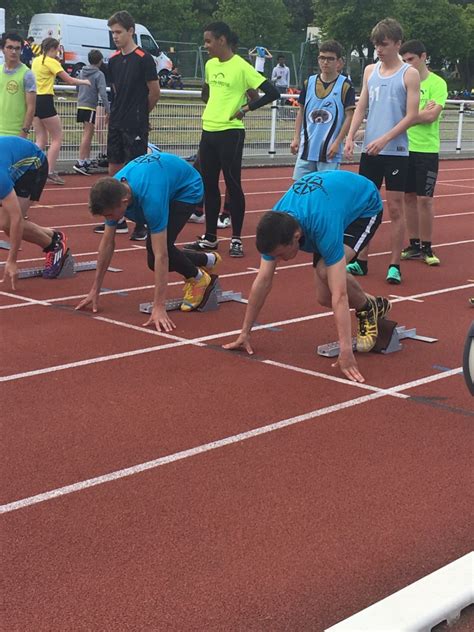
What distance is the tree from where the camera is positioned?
58562mm

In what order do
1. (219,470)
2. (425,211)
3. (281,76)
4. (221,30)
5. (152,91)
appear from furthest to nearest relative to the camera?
(281,76), (152,91), (425,211), (221,30), (219,470)

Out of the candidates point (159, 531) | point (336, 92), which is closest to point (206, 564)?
point (159, 531)

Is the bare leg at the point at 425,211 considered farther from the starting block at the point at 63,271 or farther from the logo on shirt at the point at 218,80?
the starting block at the point at 63,271

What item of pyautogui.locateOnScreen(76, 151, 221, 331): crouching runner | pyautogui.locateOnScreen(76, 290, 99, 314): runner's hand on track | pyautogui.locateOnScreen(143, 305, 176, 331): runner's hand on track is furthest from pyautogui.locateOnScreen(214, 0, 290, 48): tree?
pyautogui.locateOnScreen(143, 305, 176, 331): runner's hand on track

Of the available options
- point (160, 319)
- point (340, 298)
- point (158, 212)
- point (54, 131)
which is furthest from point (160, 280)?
point (54, 131)

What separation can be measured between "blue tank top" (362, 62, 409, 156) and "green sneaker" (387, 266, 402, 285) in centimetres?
98

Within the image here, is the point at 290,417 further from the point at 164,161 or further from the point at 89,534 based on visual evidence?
the point at 164,161

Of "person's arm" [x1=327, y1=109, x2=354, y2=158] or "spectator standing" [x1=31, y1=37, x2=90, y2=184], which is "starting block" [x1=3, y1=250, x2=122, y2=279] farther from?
"spectator standing" [x1=31, y1=37, x2=90, y2=184]

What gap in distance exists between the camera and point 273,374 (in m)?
5.90

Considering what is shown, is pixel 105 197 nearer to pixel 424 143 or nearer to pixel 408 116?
pixel 408 116

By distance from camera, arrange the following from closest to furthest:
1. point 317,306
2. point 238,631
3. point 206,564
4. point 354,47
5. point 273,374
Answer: point 238,631 → point 206,564 → point 273,374 → point 317,306 → point 354,47

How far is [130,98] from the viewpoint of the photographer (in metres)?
9.85

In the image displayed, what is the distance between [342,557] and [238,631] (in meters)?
0.65

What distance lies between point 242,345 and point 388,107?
3.08m
